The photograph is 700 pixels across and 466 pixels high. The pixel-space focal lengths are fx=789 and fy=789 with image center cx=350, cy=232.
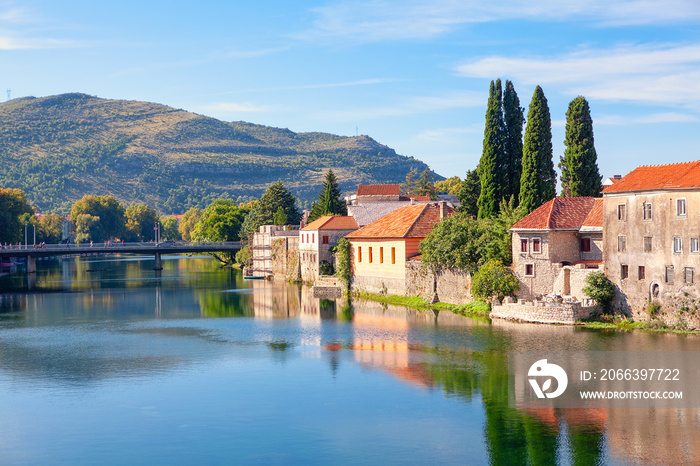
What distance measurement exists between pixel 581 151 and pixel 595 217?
42.7 feet

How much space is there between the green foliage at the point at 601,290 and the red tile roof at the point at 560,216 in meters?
5.34

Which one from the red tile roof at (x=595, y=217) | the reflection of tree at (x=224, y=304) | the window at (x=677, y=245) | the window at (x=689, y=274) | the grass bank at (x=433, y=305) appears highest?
the red tile roof at (x=595, y=217)

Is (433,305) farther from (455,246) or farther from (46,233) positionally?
(46,233)

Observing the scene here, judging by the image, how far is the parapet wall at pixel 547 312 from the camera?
50156mm

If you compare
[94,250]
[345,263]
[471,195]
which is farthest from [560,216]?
[94,250]

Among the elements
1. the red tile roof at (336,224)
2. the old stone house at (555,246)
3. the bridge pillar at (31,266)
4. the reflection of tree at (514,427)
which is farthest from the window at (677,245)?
the bridge pillar at (31,266)

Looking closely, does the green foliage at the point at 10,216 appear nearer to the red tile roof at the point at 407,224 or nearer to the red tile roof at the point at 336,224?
the red tile roof at the point at 336,224

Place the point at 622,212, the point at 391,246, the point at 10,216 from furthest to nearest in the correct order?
the point at 10,216
the point at 391,246
the point at 622,212

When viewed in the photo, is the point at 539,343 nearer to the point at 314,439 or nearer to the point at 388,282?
the point at 314,439

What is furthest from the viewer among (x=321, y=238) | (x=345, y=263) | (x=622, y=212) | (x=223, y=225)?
(x=223, y=225)

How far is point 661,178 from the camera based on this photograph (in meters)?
48.2

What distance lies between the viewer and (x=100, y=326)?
58.5 meters

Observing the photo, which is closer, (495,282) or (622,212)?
(622,212)

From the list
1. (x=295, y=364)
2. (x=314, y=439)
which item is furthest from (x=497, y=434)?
(x=295, y=364)
